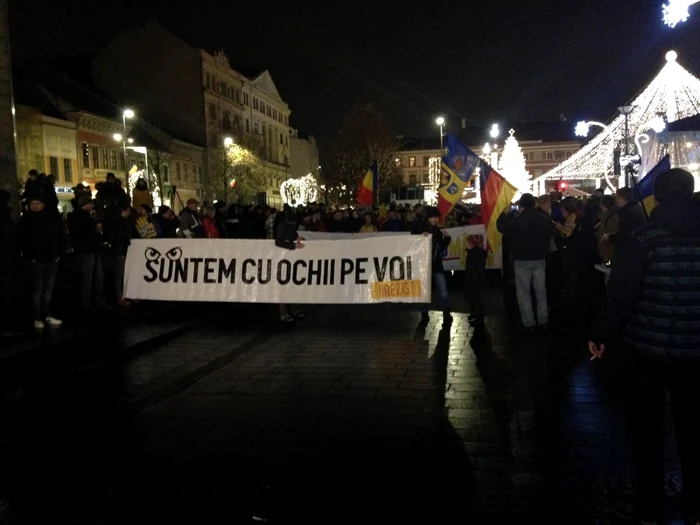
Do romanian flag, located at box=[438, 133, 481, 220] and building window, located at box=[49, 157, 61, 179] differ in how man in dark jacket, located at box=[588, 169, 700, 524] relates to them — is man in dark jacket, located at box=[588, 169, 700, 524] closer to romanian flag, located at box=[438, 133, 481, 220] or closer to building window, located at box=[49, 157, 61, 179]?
romanian flag, located at box=[438, 133, 481, 220]

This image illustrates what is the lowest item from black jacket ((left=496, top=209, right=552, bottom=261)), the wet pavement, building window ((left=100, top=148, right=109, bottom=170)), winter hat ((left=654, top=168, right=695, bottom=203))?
the wet pavement

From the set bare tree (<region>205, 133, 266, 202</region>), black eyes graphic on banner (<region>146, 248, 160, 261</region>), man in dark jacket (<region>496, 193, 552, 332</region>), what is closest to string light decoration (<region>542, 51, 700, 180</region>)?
man in dark jacket (<region>496, 193, 552, 332</region>)

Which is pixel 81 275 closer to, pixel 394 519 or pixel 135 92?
pixel 394 519

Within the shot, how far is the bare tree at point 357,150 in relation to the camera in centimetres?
7025

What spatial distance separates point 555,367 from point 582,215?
21.8 ft

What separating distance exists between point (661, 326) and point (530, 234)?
6300 millimetres

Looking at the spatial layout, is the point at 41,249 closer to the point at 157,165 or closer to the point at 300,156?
the point at 157,165

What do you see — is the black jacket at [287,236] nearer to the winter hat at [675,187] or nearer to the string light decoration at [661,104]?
the winter hat at [675,187]

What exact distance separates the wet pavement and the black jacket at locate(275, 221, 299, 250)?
5.45 feet

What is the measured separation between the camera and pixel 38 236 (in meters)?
9.68

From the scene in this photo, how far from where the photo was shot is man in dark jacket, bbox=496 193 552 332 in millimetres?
10023

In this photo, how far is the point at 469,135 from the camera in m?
130

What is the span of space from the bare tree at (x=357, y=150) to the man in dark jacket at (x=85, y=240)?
5880 centimetres

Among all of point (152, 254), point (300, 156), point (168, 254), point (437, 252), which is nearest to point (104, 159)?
point (152, 254)
